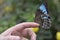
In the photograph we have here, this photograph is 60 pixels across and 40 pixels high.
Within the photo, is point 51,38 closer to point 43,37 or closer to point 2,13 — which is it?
point 43,37

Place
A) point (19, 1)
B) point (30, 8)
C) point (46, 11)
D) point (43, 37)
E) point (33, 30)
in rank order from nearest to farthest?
point (46, 11) < point (33, 30) < point (43, 37) < point (30, 8) < point (19, 1)

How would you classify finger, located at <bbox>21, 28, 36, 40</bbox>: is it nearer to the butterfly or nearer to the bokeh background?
the butterfly

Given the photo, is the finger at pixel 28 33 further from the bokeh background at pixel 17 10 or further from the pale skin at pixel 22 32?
the bokeh background at pixel 17 10

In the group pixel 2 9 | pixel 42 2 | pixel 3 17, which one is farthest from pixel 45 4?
pixel 2 9

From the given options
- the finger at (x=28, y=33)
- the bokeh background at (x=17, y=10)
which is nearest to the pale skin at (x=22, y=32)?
the finger at (x=28, y=33)

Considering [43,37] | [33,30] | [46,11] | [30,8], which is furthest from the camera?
[30,8]

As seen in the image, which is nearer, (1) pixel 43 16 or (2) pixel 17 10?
(1) pixel 43 16

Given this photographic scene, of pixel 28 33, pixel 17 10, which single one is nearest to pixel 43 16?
pixel 28 33

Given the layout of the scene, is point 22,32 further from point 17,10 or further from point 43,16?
point 17,10

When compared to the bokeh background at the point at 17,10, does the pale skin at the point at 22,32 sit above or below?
below

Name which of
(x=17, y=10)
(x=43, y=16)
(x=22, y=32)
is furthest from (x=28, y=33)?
(x=17, y=10)

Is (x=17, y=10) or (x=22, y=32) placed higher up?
(x=17, y=10)
